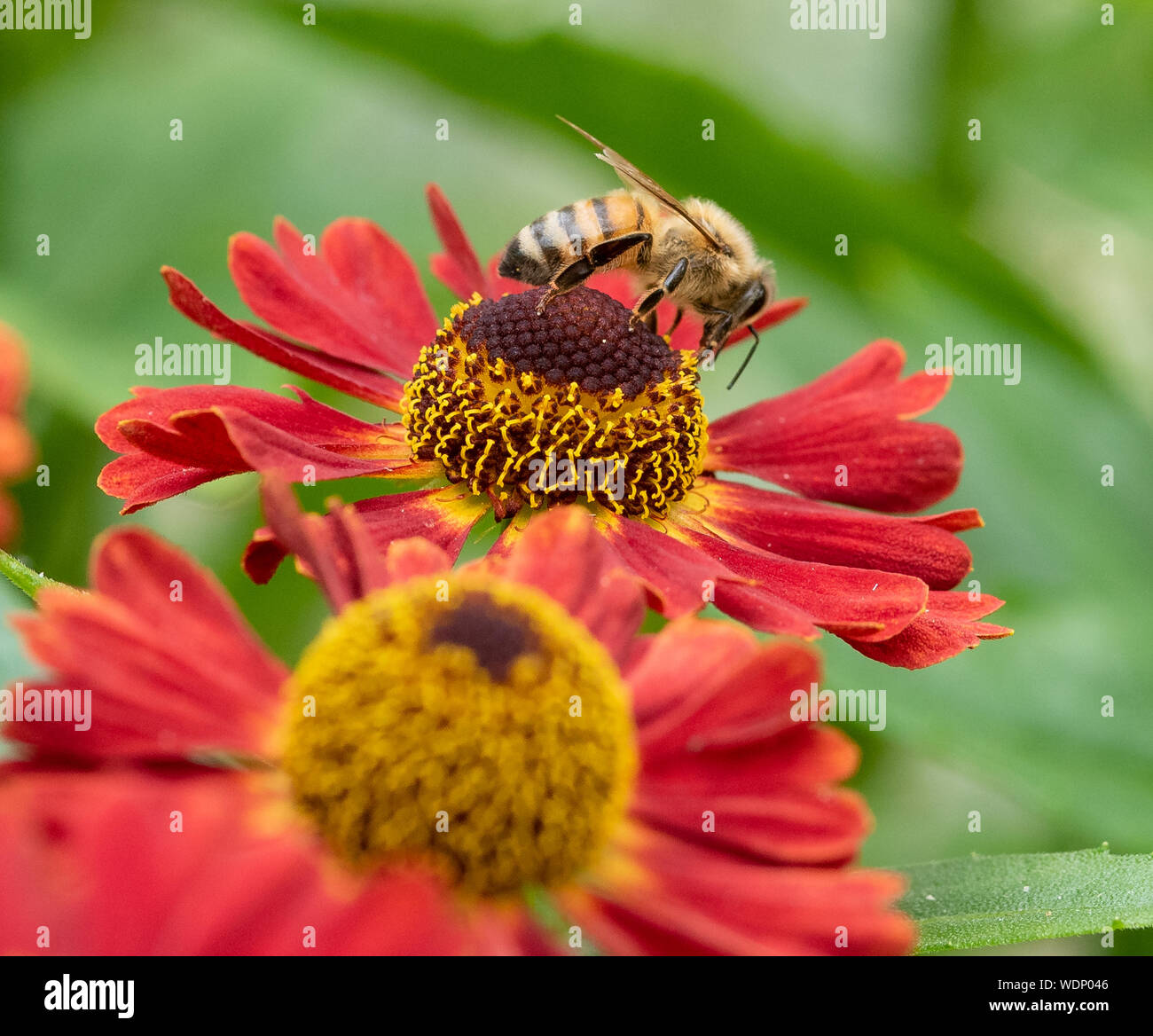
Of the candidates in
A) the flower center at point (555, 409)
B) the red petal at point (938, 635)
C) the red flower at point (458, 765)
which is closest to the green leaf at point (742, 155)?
the flower center at point (555, 409)

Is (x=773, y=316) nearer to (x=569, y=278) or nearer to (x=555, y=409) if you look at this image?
(x=569, y=278)

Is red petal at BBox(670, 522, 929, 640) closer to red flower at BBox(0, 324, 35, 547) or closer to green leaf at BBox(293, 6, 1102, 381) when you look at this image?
red flower at BBox(0, 324, 35, 547)

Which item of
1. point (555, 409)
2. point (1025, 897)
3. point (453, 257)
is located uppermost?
point (453, 257)

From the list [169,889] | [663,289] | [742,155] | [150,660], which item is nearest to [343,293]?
[663,289]
